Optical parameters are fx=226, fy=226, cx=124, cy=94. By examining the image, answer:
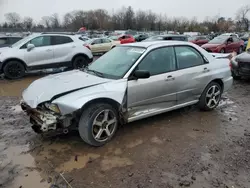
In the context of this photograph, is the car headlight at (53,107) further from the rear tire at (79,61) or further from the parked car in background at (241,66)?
the parked car in background at (241,66)

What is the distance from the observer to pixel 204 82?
4.86m

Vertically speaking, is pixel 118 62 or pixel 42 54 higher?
pixel 118 62

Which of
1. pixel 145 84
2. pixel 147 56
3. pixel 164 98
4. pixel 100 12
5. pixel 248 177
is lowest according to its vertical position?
pixel 248 177

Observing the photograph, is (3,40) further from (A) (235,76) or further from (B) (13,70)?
(A) (235,76)

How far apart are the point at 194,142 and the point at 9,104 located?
4.70 m

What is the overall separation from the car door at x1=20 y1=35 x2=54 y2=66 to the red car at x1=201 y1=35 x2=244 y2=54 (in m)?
10.9

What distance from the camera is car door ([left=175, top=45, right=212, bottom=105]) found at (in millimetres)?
4496

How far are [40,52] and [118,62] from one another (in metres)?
5.95

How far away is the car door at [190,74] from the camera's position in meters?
4.50

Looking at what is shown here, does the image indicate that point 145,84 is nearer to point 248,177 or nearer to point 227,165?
point 227,165

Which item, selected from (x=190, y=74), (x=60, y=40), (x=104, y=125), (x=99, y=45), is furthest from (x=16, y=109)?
(x=99, y=45)

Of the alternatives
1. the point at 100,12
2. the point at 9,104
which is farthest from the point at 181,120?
the point at 100,12

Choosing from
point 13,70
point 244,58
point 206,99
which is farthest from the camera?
point 13,70

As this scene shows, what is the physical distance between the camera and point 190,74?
459cm
